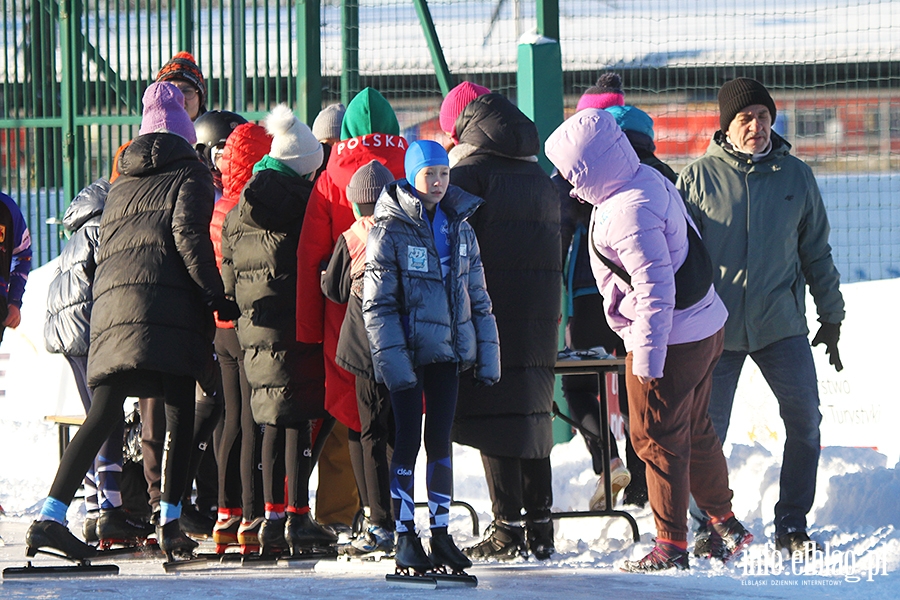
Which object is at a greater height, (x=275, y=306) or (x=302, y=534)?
(x=275, y=306)

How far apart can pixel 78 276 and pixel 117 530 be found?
1132 mm

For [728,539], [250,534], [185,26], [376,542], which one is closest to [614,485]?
[728,539]

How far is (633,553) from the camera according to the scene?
18.2 feet

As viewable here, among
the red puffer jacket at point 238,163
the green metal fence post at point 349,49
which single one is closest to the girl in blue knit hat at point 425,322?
the red puffer jacket at point 238,163

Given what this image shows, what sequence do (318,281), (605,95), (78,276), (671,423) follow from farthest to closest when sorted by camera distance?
(605,95) → (78,276) → (318,281) → (671,423)

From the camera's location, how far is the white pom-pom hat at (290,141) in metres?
5.36

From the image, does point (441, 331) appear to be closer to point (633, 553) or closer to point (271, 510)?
point (271, 510)

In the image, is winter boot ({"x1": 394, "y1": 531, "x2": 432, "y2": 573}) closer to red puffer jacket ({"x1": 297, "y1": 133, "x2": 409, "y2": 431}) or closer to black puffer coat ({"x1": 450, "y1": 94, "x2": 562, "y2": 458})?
red puffer jacket ({"x1": 297, "y1": 133, "x2": 409, "y2": 431})

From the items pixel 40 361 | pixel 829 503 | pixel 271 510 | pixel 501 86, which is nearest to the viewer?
pixel 271 510

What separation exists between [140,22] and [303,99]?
136 cm

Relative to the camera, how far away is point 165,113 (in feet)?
18.7

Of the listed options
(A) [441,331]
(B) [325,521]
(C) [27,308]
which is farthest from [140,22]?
(A) [441,331]

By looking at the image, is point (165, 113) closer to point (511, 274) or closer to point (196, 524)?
point (511, 274)

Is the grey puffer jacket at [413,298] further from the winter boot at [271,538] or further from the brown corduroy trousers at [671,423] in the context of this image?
the winter boot at [271,538]
